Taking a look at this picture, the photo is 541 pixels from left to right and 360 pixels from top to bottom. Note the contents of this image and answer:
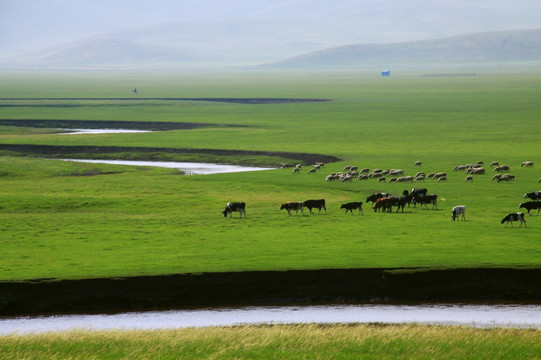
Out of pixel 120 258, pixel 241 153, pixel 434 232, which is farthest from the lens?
pixel 241 153

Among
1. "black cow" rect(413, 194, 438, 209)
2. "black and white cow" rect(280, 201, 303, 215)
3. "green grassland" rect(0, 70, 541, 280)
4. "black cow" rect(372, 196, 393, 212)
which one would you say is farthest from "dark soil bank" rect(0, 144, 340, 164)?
"black and white cow" rect(280, 201, 303, 215)

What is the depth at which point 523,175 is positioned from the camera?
52.0 meters

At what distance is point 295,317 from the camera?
84.8 feet

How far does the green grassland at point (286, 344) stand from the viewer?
20125 mm

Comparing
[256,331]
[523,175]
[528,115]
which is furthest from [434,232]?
[528,115]

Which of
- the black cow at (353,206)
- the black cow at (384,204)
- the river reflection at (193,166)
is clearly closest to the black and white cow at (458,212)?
the black cow at (384,204)

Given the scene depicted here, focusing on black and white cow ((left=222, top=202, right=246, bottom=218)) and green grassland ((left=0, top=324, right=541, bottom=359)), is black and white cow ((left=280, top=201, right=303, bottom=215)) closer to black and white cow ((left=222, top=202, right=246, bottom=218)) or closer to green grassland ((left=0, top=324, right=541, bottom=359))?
black and white cow ((left=222, top=202, right=246, bottom=218))

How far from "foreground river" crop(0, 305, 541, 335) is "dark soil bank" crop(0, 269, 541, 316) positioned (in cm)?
62

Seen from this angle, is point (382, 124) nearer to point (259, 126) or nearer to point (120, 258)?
point (259, 126)

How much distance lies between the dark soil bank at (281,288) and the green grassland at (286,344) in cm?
382

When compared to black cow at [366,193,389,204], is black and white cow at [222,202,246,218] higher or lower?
higher

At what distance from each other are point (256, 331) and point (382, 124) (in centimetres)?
7827

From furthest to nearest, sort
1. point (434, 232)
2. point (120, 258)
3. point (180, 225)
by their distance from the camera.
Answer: point (180, 225) < point (434, 232) < point (120, 258)

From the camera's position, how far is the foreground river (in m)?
25.1
